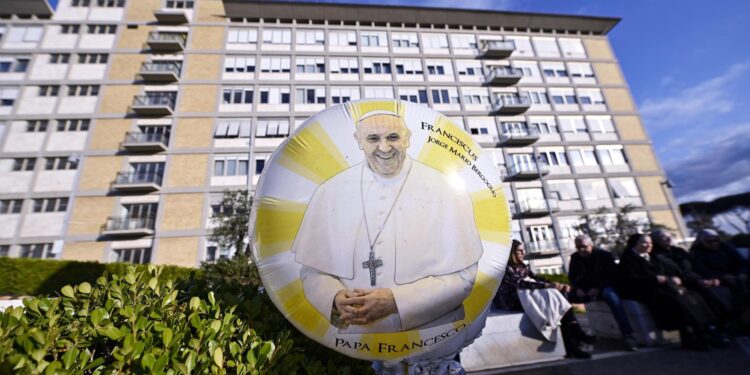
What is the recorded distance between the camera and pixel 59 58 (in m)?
23.9

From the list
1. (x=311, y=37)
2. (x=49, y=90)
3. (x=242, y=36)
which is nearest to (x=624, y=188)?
(x=311, y=37)

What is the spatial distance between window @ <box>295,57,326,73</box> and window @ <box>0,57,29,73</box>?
21.5 m

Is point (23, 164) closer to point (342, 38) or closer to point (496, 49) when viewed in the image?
point (342, 38)

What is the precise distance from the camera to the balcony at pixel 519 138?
85.9 feet

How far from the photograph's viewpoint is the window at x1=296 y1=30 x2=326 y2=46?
27047 mm

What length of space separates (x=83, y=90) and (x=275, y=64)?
1524 cm

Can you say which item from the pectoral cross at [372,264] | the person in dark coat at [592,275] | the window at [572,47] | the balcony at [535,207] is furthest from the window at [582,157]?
the pectoral cross at [372,264]

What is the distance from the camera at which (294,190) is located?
1949 millimetres

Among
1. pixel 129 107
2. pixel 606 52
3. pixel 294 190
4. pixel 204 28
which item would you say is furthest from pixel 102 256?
pixel 606 52

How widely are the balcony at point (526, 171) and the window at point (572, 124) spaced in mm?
5128

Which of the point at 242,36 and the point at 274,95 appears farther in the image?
the point at 242,36

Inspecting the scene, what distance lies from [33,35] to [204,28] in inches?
526

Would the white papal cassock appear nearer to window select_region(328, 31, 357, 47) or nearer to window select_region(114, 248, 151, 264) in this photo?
window select_region(114, 248, 151, 264)

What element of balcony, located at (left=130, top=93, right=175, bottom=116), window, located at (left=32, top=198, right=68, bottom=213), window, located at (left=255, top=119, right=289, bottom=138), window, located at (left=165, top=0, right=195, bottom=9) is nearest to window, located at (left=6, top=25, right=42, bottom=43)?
window, located at (left=165, top=0, right=195, bottom=9)
